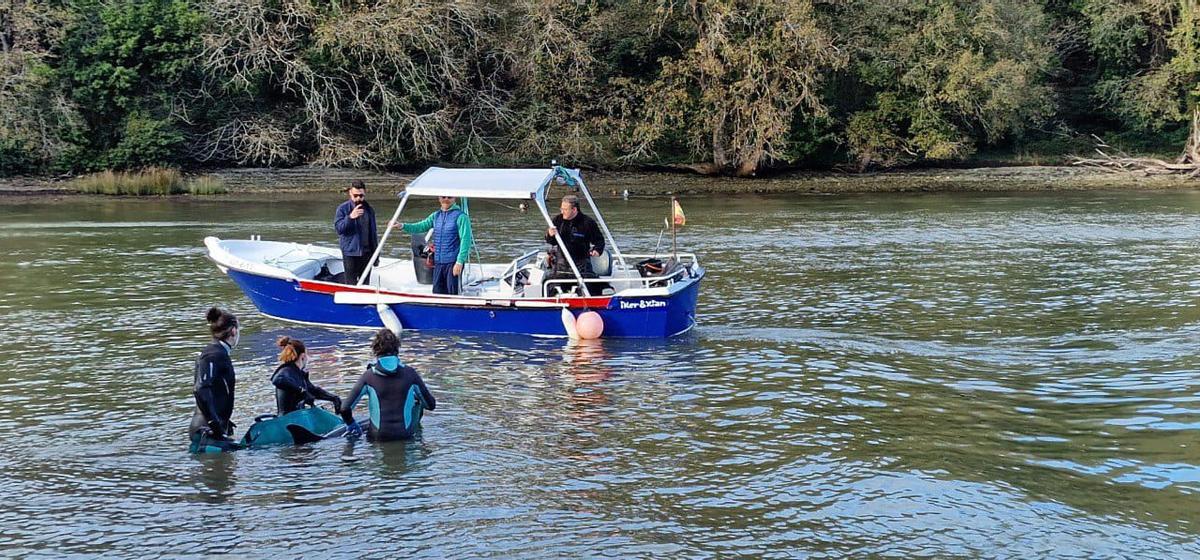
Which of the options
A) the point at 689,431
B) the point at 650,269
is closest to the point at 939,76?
the point at 650,269

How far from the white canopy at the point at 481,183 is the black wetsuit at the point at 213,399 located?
5206 mm

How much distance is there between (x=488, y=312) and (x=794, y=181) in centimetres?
2859

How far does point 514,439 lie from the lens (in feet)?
36.1

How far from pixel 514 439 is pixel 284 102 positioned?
32747 millimetres

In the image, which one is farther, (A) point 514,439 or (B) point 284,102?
(B) point 284,102

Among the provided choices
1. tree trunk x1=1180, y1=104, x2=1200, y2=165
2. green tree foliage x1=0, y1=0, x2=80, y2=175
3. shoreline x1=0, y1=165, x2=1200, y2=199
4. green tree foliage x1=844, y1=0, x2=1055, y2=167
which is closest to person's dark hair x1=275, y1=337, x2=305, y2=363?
shoreline x1=0, y1=165, x2=1200, y2=199

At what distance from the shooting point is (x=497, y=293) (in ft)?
52.9

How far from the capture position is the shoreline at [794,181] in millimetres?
39594

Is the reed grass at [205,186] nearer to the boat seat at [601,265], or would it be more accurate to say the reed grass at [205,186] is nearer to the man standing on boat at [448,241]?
the man standing on boat at [448,241]

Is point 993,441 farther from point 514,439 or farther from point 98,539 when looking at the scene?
point 98,539

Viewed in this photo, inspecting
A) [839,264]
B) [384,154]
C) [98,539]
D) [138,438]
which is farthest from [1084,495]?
[384,154]

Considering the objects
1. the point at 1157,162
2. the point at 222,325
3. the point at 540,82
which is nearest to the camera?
the point at 222,325

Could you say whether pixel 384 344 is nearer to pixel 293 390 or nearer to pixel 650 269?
pixel 293 390

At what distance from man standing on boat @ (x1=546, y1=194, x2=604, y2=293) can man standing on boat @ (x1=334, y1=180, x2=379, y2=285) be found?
7.59 feet
